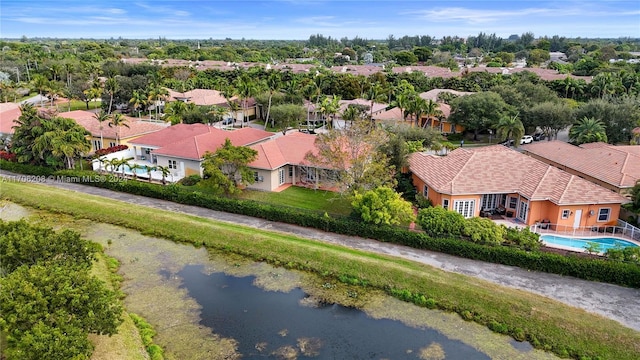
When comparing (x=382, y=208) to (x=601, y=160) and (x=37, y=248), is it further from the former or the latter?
(x=601, y=160)

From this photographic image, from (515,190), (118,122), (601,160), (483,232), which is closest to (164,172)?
(118,122)

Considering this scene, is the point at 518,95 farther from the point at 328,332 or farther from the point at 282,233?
the point at 328,332

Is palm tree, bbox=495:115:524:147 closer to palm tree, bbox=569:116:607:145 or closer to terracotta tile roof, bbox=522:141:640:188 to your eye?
terracotta tile roof, bbox=522:141:640:188

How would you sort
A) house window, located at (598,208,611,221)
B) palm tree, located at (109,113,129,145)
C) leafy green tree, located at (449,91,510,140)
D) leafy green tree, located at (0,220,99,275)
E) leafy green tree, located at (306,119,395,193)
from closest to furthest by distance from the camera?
leafy green tree, located at (0,220,99,275) → house window, located at (598,208,611,221) → leafy green tree, located at (306,119,395,193) → palm tree, located at (109,113,129,145) → leafy green tree, located at (449,91,510,140)

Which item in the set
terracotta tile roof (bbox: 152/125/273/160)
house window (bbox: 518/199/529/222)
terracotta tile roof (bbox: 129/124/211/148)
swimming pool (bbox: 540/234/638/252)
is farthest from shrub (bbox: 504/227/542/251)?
terracotta tile roof (bbox: 129/124/211/148)

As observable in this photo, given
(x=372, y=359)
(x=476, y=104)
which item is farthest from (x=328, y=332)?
(x=476, y=104)

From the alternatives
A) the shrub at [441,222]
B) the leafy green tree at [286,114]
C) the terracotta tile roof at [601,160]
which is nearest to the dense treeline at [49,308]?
the shrub at [441,222]
